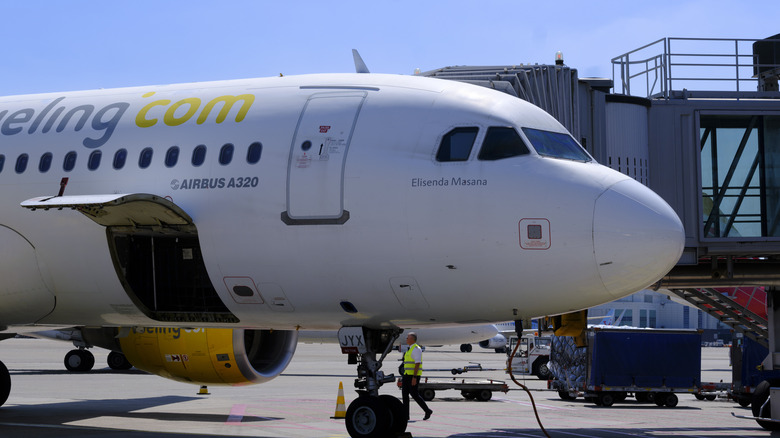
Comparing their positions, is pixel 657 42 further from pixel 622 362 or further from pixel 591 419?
pixel 622 362

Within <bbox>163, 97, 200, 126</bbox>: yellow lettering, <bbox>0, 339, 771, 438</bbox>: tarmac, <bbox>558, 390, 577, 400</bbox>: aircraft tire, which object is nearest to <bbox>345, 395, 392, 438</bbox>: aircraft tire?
<bbox>0, 339, 771, 438</bbox>: tarmac

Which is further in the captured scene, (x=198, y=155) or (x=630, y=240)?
(x=198, y=155)

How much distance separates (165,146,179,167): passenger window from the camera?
531 inches

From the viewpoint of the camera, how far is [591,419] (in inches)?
835

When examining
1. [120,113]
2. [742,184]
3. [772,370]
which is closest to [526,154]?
[120,113]

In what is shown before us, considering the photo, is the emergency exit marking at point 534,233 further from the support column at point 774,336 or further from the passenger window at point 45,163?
the support column at point 774,336

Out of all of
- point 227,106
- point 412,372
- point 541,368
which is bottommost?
point 541,368

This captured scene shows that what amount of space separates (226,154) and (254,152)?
0.44 metres

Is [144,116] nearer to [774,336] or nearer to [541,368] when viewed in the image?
[774,336]

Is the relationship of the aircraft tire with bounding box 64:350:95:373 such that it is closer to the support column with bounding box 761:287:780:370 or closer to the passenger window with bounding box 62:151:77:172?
the passenger window with bounding box 62:151:77:172

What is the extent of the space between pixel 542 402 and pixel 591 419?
6.22 metres

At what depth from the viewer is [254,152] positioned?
43.0ft

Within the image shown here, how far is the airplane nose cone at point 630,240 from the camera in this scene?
38.1 ft

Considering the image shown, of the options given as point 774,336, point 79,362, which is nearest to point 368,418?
point 774,336
